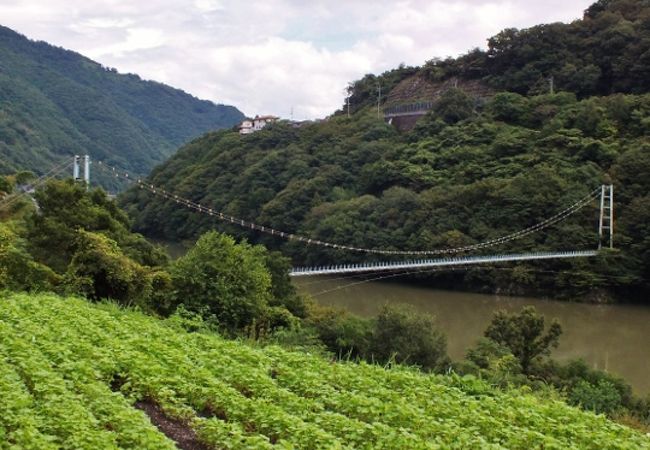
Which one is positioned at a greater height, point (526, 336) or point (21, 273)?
point (21, 273)

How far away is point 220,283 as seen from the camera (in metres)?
10.1

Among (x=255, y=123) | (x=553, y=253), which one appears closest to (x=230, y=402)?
(x=553, y=253)

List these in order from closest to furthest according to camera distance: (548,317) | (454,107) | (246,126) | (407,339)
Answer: (407,339) < (548,317) < (454,107) < (246,126)

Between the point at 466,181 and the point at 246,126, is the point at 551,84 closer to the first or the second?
the point at 466,181

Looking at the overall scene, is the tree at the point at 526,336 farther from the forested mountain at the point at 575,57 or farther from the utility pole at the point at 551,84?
the forested mountain at the point at 575,57

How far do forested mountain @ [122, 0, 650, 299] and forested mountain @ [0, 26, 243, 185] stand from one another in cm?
1236

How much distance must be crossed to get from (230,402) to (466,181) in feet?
82.9

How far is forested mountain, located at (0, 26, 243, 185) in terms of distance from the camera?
53344 millimetres

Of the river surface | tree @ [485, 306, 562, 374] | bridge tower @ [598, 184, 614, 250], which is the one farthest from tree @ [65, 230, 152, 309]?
bridge tower @ [598, 184, 614, 250]

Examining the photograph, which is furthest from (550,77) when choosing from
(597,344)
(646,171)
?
(597,344)

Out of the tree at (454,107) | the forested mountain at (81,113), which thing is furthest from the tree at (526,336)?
the forested mountain at (81,113)

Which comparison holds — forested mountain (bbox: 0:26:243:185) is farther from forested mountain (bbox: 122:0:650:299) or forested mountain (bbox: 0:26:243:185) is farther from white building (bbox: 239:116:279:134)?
white building (bbox: 239:116:279:134)

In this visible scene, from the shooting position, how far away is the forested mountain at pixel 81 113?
5334cm

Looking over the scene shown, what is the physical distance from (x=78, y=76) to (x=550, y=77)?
77.1 metres
